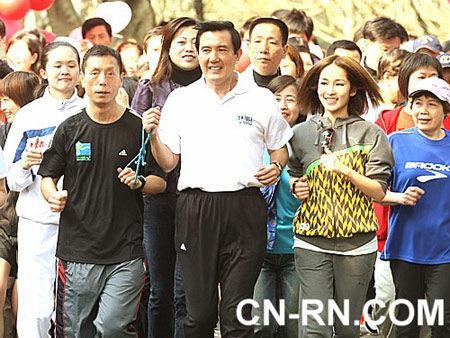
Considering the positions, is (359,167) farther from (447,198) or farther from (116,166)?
(116,166)

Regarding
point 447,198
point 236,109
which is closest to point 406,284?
point 447,198

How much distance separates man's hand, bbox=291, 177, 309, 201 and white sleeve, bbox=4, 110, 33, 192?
1.84 m

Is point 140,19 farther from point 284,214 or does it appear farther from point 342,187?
point 342,187

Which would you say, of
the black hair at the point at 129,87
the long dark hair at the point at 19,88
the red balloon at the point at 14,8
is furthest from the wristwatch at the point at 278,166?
the red balloon at the point at 14,8

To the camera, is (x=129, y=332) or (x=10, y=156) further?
(x=10, y=156)

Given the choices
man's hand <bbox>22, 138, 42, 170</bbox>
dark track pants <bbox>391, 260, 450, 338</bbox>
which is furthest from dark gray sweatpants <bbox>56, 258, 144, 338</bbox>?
dark track pants <bbox>391, 260, 450, 338</bbox>

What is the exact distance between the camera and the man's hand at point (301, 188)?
793 centimetres

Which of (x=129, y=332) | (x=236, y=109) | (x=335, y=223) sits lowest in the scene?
(x=129, y=332)

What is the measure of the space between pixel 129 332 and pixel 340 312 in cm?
133

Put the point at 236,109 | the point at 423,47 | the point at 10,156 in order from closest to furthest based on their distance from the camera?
the point at 236,109 < the point at 10,156 < the point at 423,47

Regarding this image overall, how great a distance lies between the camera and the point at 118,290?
25.7ft

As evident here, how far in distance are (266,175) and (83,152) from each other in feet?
3.89

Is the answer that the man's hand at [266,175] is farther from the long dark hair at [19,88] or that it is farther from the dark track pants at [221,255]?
the long dark hair at [19,88]

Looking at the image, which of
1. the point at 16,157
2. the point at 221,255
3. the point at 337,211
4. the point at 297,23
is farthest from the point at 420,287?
the point at 297,23
